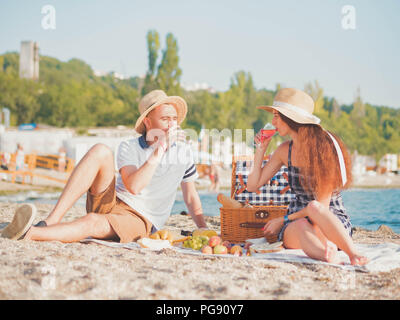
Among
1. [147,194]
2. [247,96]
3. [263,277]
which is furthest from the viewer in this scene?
[247,96]

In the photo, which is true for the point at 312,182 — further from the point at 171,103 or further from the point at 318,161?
the point at 171,103

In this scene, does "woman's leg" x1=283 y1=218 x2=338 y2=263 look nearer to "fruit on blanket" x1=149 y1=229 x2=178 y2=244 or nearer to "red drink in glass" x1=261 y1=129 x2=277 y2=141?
"red drink in glass" x1=261 y1=129 x2=277 y2=141

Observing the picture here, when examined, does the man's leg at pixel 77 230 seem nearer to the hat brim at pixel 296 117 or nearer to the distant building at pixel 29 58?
the hat brim at pixel 296 117

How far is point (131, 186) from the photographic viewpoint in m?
3.17

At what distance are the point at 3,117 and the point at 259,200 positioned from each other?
1478 inches

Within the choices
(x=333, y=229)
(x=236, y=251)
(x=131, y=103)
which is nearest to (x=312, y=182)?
(x=333, y=229)

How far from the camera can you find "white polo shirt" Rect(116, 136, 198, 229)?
3320 mm

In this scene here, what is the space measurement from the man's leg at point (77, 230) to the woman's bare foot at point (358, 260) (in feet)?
5.65

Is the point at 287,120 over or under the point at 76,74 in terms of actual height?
under

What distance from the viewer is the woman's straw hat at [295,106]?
3.03m

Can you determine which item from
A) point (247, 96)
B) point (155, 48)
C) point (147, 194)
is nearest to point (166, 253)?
point (147, 194)

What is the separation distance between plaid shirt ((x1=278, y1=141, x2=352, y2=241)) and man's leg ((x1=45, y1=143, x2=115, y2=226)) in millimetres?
1305
